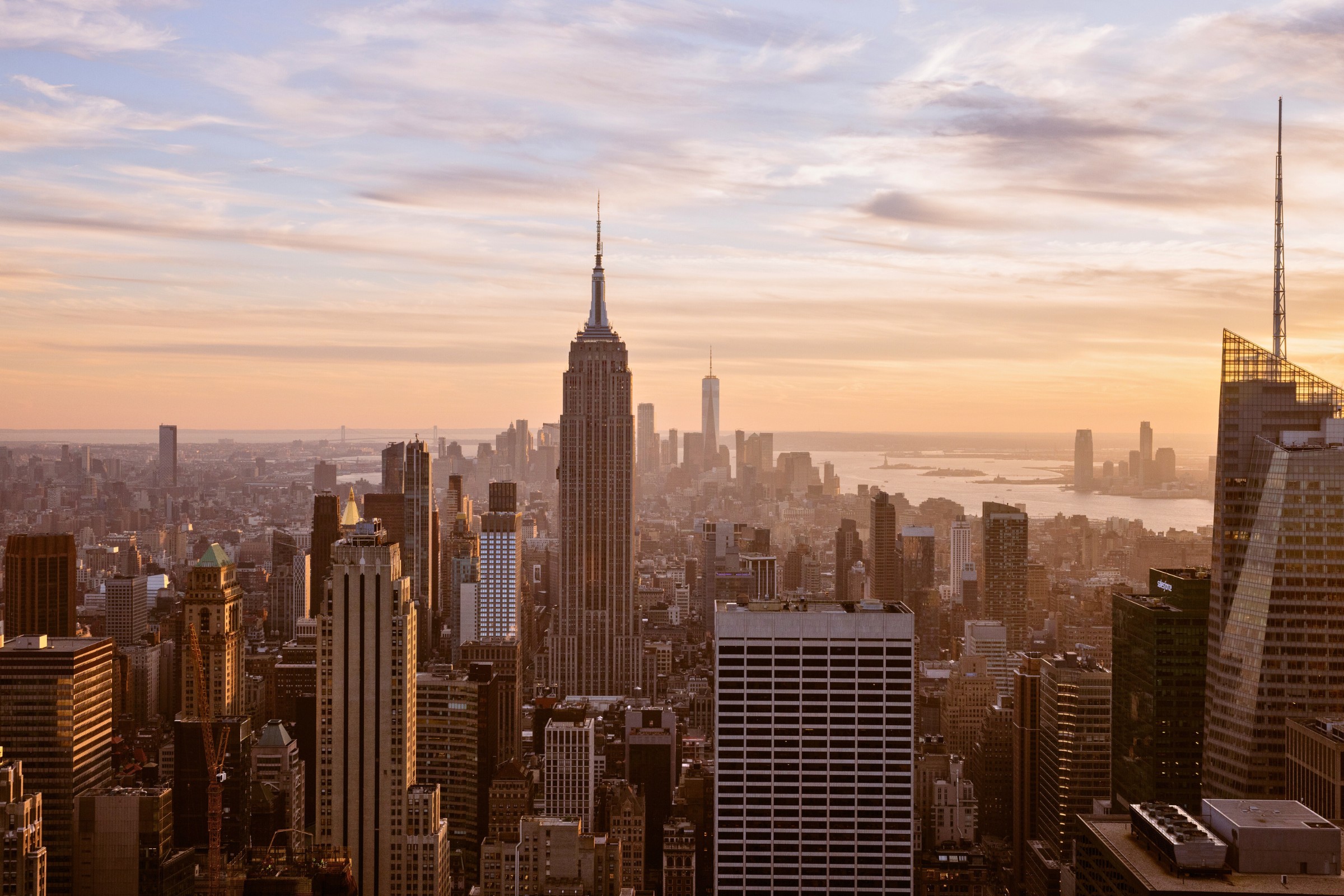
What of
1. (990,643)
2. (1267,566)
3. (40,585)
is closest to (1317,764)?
(1267,566)

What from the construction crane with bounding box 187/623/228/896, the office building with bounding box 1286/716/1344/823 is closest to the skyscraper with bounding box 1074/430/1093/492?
the office building with bounding box 1286/716/1344/823

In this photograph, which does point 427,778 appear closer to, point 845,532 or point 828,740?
point 828,740

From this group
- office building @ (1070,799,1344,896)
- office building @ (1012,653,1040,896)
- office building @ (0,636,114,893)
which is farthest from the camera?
office building @ (1012,653,1040,896)

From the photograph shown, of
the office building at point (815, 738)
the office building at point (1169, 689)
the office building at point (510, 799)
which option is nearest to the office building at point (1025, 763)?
the office building at point (1169, 689)

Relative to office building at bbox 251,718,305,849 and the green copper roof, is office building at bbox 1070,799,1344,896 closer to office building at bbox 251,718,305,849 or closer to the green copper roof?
office building at bbox 251,718,305,849

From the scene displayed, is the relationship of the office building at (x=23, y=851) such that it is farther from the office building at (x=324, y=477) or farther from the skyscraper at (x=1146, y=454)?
the skyscraper at (x=1146, y=454)
